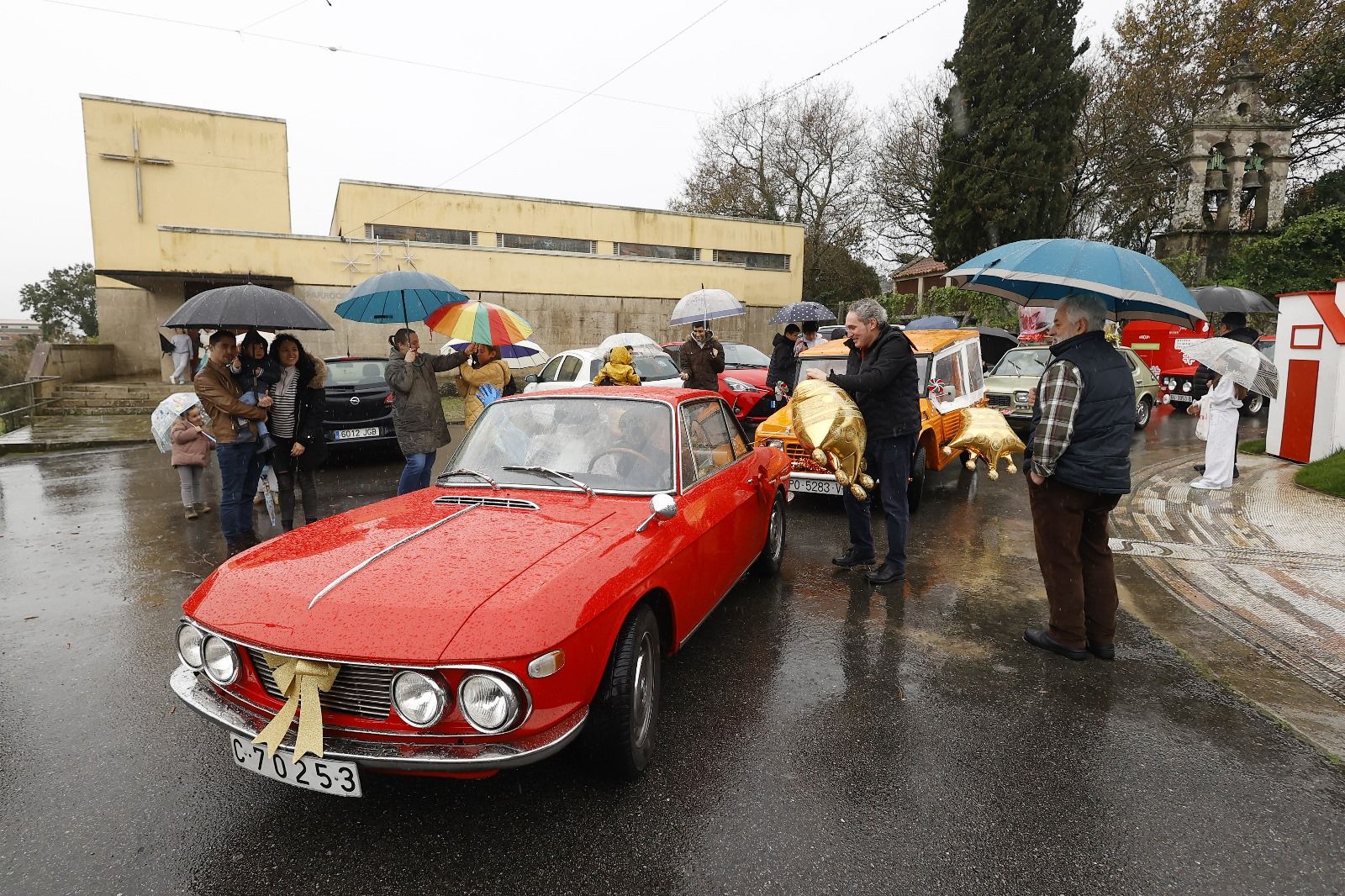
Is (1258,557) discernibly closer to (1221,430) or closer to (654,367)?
(1221,430)

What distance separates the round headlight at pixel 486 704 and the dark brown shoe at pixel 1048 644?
3.34 metres

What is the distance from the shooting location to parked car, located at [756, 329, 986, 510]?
7.12 meters

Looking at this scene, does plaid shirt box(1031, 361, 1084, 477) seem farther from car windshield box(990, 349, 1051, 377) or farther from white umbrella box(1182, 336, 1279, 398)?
car windshield box(990, 349, 1051, 377)

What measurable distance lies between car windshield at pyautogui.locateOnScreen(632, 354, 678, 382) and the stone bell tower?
20.7 m

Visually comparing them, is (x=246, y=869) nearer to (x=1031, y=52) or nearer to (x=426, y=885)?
(x=426, y=885)

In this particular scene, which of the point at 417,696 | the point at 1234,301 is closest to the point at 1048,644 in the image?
the point at 417,696

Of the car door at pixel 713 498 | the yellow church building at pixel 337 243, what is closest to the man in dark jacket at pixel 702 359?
the car door at pixel 713 498

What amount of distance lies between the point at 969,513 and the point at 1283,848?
16.7 feet

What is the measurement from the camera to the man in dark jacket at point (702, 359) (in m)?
9.63

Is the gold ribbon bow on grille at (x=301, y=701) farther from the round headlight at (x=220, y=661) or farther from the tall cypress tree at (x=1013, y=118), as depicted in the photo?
the tall cypress tree at (x=1013, y=118)

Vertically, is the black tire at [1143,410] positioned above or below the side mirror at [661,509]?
below

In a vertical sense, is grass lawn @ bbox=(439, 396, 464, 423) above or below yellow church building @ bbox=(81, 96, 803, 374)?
below

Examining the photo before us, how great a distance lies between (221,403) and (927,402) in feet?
21.9

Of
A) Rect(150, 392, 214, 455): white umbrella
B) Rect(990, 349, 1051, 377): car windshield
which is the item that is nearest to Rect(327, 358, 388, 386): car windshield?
Rect(150, 392, 214, 455): white umbrella
